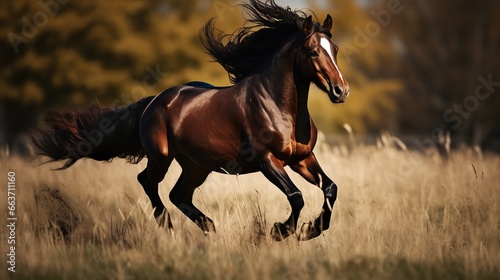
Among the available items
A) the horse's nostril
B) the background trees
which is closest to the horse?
the horse's nostril

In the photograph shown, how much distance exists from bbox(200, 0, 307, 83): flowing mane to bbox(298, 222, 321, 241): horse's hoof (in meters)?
1.58

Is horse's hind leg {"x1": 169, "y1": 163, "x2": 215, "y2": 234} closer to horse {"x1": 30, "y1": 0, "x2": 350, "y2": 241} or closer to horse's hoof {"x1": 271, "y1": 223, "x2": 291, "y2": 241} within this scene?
horse {"x1": 30, "y1": 0, "x2": 350, "y2": 241}

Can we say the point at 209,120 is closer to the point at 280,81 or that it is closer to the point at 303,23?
the point at 280,81

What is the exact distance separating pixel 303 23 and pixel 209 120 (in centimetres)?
129

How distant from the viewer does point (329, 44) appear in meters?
5.76

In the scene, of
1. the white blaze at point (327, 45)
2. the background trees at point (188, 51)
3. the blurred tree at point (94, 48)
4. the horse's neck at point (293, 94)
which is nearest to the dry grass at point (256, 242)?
the horse's neck at point (293, 94)

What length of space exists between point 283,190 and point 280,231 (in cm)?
37

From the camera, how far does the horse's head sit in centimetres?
564

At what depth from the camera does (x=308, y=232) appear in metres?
5.92

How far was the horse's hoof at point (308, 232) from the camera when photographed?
5.86 meters

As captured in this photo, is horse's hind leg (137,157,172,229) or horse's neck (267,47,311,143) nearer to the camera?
horse's neck (267,47,311,143)

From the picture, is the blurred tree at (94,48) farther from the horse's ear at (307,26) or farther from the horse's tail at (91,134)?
the horse's ear at (307,26)

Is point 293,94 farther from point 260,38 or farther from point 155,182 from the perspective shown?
point 155,182

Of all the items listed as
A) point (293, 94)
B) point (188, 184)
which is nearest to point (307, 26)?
point (293, 94)
